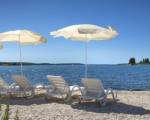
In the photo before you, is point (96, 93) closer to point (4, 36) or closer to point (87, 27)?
point (87, 27)

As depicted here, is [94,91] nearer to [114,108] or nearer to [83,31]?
[114,108]

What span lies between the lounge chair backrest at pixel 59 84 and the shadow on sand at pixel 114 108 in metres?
0.60

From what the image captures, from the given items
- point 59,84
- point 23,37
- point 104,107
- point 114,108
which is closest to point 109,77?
point 23,37

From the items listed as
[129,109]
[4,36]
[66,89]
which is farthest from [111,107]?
[4,36]

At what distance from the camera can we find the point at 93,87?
9203 mm

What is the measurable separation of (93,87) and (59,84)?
1125 mm

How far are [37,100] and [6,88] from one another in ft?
3.53

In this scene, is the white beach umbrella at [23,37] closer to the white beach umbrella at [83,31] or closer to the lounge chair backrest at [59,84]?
the white beach umbrella at [83,31]

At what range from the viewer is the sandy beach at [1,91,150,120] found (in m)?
7.63

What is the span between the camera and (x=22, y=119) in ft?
23.9

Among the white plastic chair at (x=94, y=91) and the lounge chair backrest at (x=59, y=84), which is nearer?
the white plastic chair at (x=94, y=91)

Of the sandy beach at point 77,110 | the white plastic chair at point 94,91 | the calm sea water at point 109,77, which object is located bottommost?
the calm sea water at point 109,77

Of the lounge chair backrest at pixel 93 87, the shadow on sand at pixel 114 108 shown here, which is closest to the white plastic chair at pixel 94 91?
the lounge chair backrest at pixel 93 87

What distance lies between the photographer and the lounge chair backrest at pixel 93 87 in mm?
9094
